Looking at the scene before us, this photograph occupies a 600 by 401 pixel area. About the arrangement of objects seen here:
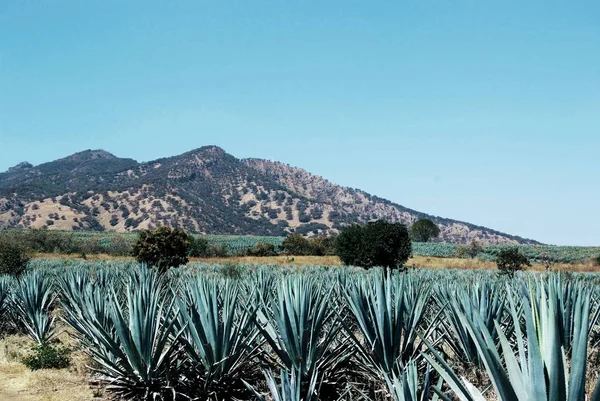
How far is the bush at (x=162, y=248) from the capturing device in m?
25.9

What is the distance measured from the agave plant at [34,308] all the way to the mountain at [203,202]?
233 ft

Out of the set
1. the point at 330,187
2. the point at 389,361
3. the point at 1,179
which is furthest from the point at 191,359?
the point at 1,179

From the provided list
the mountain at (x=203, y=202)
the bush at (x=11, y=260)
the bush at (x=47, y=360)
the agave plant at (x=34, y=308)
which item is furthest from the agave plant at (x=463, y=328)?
the mountain at (x=203, y=202)

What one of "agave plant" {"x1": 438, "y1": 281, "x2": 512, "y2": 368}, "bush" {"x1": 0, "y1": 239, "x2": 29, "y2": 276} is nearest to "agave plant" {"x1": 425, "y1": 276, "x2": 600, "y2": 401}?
"agave plant" {"x1": 438, "y1": 281, "x2": 512, "y2": 368}

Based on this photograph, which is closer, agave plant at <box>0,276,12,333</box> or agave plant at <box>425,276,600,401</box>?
agave plant at <box>425,276,600,401</box>

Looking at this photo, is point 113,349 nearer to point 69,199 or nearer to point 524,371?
point 524,371

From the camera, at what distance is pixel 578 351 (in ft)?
6.64

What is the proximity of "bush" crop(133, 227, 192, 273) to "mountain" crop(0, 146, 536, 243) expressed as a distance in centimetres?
5666

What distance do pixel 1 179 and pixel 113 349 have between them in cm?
17078

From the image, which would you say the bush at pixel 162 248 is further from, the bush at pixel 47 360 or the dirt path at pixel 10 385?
the dirt path at pixel 10 385

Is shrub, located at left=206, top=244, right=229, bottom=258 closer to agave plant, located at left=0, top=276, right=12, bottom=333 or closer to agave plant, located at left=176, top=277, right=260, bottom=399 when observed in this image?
agave plant, located at left=0, top=276, right=12, bottom=333

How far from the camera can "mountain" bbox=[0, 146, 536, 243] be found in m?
87.6

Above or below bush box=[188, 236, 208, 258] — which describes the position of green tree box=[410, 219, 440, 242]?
above

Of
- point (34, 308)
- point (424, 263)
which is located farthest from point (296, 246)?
point (34, 308)
